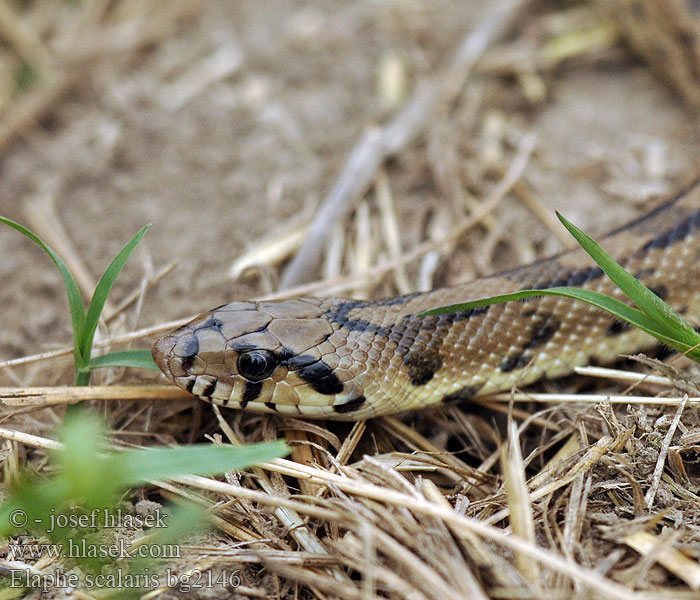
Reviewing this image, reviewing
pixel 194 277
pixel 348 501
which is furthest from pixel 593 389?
pixel 194 277

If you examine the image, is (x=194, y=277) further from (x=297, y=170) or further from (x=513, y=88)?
(x=513, y=88)

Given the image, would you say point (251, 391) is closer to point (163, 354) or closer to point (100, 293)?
point (163, 354)

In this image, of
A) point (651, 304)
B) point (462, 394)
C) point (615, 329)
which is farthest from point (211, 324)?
point (615, 329)

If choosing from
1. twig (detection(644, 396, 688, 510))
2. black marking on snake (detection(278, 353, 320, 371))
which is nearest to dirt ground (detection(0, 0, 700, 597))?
black marking on snake (detection(278, 353, 320, 371))

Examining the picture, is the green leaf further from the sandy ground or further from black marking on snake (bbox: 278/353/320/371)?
the sandy ground

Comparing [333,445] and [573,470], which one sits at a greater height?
[333,445]

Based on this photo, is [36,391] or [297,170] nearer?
[36,391]

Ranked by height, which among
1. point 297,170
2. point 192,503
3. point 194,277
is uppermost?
point 297,170
